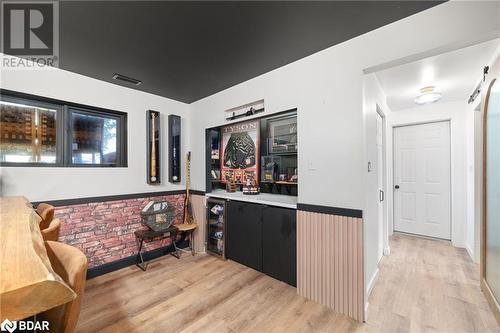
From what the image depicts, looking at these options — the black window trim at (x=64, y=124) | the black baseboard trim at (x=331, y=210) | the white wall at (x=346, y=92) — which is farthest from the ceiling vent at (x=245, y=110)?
the black window trim at (x=64, y=124)

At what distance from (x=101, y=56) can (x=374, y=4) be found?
2.50 metres

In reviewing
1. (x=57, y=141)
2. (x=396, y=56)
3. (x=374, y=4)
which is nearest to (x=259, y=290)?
(x=396, y=56)

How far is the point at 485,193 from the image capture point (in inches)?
84.1

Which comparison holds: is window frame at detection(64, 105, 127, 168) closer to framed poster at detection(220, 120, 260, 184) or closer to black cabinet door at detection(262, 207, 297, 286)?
framed poster at detection(220, 120, 260, 184)

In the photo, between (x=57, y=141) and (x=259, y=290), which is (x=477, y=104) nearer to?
(x=259, y=290)

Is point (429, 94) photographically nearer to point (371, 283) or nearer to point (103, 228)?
point (371, 283)

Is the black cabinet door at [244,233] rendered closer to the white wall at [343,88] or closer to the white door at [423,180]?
the white wall at [343,88]

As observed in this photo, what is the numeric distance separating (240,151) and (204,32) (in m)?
1.85

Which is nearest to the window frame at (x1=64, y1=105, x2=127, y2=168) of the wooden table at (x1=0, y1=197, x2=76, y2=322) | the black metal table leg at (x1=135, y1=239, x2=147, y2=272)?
the black metal table leg at (x1=135, y1=239, x2=147, y2=272)

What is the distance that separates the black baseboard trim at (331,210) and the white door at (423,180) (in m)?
3.04

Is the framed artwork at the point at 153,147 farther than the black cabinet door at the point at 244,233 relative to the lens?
Yes

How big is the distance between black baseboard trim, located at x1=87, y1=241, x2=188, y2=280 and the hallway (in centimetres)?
275

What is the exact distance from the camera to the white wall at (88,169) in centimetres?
219

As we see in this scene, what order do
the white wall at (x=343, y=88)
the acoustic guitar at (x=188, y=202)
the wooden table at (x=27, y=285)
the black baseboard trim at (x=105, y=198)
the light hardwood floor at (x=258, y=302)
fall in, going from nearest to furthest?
the wooden table at (x=27, y=285) → the white wall at (x=343, y=88) → the light hardwood floor at (x=258, y=302) → the black baseboard trim at (x=105, y=198) → the acoustic guitar at (x=188, y=202)
